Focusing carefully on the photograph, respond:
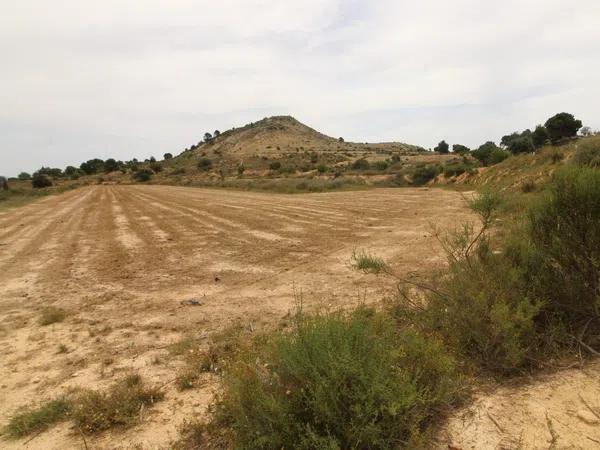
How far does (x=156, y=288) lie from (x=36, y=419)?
15.1 feet

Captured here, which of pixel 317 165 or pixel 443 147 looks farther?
pixel 443 147

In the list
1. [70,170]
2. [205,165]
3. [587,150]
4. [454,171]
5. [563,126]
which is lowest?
[454,171]

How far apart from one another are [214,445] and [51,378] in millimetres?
2687

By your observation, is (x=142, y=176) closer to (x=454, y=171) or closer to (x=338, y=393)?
(x=454, y=171)

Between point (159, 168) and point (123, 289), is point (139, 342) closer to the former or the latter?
point (123, 289)

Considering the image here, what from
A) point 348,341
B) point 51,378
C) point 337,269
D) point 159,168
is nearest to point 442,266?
point 337,269

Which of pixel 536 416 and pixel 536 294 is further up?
pixel 536 294

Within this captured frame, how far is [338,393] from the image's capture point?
3.11 meters

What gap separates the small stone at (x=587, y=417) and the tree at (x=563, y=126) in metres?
57.5

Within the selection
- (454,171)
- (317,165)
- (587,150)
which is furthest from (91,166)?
(587,150)

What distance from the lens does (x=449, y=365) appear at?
370 cm

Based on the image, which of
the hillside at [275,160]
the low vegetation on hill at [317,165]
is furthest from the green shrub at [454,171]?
the hillside at [275,160]

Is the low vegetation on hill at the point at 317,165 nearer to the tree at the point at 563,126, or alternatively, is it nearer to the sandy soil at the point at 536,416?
the tree at the point at 563,126

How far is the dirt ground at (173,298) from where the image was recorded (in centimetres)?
374
